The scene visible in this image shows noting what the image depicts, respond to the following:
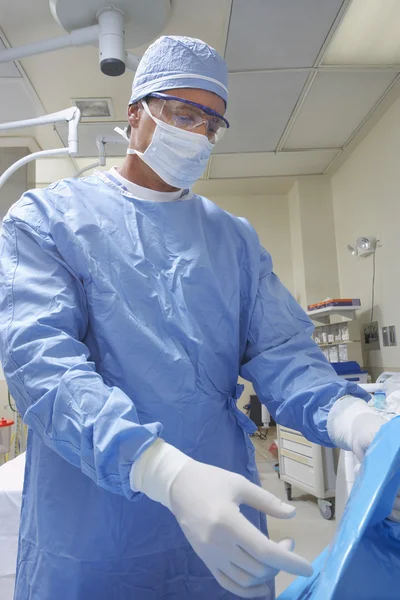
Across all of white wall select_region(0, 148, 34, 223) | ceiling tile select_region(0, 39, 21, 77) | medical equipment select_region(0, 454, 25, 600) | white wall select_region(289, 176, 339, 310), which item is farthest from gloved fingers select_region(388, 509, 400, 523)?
white wall select_region(289, 176, 339, 310)

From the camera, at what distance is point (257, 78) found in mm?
2914

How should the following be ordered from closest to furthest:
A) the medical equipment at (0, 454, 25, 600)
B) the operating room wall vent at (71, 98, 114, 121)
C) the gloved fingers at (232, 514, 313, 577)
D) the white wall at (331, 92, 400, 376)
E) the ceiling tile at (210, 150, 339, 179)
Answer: the gloved fingers at (232, 514, 313, 577) → the medical equipment at (0, 454, 25, 600) → the operating room wall vent at (71, 98, 114, 121) → the white wall at (331, 92, 400, 376) → the ceiling tile at (210, 150, 339, 179)

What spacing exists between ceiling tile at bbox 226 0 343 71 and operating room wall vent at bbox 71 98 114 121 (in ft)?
3.02

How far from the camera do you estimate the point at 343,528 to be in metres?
0.55

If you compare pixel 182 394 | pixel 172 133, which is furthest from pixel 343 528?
pixel 172 133

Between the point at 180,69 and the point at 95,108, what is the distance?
2.50m

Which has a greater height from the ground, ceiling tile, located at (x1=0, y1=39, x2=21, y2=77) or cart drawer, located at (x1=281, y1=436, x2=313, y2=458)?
ceiling tile, located at (x1=0, y1=39, x2=21, y2=77)

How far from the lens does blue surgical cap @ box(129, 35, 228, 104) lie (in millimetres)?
1021

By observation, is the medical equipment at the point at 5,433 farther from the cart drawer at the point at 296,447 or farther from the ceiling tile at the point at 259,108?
the ceiling tile at the point at 259,108

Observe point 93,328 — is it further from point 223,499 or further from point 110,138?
point 110,138

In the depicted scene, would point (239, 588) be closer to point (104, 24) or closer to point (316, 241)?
point (104, 24)

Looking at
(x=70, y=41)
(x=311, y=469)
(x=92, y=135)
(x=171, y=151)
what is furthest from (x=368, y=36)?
(x=311, y=469)

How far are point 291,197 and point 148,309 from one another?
423cm

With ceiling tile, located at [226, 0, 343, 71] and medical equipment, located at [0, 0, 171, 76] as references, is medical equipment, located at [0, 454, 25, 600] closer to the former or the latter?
medical equipment, located at [0, 0, 171, 76]
